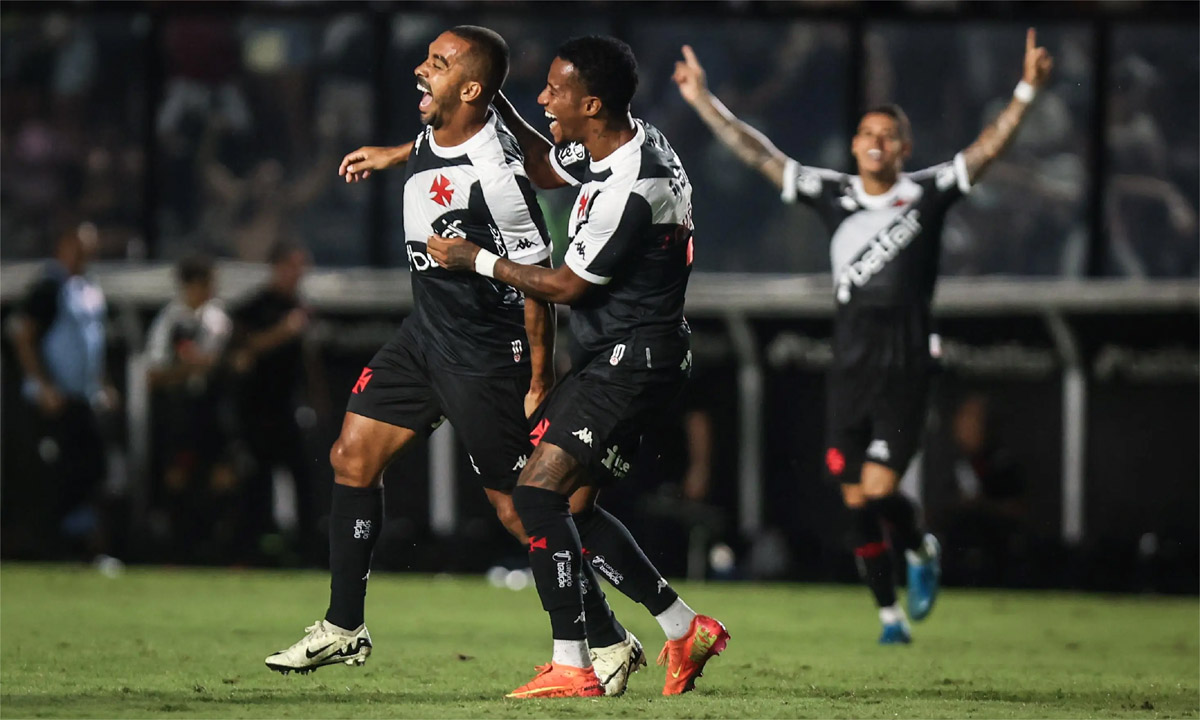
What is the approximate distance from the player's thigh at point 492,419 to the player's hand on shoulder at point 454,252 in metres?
0.52

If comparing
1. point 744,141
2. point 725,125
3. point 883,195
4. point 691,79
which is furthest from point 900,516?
point 691,79

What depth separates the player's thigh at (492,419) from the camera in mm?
7316

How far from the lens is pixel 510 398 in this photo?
7375 mm

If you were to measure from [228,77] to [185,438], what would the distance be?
113 inches

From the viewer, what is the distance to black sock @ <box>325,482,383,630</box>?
7.39 meters

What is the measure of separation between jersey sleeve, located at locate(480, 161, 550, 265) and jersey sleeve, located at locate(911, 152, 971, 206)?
11.2 feet

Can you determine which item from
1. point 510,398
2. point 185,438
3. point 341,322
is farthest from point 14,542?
point 510,398

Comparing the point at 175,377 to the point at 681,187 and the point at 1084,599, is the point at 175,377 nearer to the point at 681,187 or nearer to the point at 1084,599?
the point at 1084,599

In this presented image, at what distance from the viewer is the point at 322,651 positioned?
7340 millimetres

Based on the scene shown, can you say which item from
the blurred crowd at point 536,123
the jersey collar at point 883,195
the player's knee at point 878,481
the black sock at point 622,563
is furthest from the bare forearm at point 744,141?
the blurred crowd at point 536,123

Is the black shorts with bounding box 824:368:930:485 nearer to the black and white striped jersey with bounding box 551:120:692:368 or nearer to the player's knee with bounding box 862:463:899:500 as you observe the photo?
the player's knee with bounding box 862:463:899:500

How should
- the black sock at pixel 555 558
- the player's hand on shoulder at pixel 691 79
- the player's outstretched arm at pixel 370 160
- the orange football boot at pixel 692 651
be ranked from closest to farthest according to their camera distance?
the black sock at pixel 555 558
the orange football boot at pixel 692 651
the player's outstretched arm at pixel 370 160
the player's hand on shoulder at pixel 691 79

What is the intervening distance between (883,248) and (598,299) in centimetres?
355

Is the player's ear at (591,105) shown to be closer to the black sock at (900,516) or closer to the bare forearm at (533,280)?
the bare forearm at (533,280)
